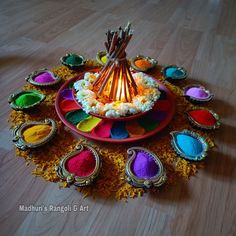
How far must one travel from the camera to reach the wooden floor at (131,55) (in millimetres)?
671

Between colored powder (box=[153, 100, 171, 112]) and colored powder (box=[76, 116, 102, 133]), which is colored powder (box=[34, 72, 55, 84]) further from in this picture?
colored powder (box=[153, 100, 171, 112])

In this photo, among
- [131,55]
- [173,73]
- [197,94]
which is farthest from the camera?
[131,55]

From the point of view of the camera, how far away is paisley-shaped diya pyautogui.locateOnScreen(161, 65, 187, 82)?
1144 millimetres

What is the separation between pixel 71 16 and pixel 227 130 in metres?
1.39

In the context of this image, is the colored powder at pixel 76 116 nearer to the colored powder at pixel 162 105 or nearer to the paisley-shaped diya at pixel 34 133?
the paisley-shaped diya at pixel 34 133

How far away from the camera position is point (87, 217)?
0.68 meters

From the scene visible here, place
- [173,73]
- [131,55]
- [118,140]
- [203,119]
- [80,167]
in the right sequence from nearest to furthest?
[80,167] → [118,140] → [203,119] → [173,73] → [131,55]

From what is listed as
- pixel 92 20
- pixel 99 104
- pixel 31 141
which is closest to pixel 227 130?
pixel 99 104

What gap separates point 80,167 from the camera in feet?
2.41

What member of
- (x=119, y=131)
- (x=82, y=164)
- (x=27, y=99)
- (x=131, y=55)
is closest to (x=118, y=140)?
(x=119, y=131)

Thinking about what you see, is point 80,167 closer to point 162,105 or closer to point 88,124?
point 88,124

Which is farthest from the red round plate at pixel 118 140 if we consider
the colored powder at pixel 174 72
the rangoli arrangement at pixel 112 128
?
the colored powder at pixel 174 72

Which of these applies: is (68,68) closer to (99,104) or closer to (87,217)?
(99,104)

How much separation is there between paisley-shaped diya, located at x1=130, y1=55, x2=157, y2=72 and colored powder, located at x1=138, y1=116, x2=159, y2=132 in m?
0.37
